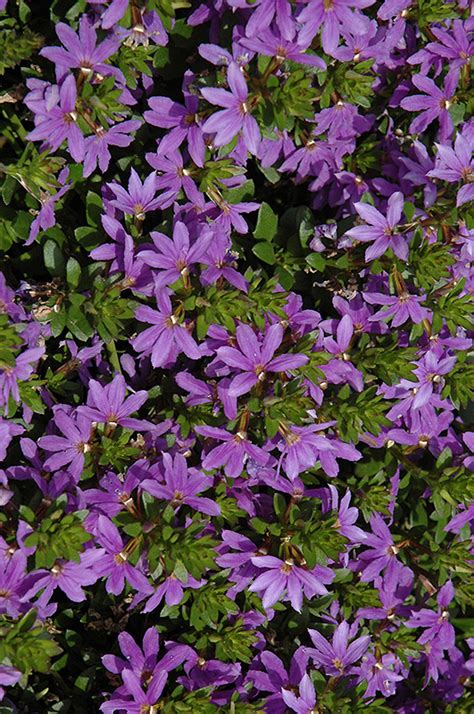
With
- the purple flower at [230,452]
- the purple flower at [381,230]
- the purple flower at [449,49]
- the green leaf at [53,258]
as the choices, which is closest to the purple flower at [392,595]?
Result: the purple flower at [230,452]

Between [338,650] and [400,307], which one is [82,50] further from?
[338,650]

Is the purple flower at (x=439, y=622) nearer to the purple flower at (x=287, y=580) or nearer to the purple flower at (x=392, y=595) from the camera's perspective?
the purple flower at (x=392, y=595)

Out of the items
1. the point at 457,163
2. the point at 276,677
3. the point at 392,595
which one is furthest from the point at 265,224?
the point at 276,677

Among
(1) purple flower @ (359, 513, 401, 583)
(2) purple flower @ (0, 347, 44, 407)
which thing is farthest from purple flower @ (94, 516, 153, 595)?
(1) purple flower @ (359, 513, 401, 583)

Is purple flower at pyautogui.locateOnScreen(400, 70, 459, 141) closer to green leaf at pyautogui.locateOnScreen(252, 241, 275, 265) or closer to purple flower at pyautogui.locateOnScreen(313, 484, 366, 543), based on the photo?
green leaf at pyautogui.locateOnScreen(252, 241, 275, 265)

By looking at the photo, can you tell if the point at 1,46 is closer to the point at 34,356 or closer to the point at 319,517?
the point at 34,356

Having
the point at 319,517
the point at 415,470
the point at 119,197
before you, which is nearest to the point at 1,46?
the point at 119,197
